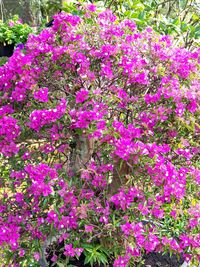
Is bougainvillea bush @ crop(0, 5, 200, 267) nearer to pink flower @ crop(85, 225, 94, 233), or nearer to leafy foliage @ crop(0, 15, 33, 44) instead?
pink flower @ crop(85, 225, 94, 233)

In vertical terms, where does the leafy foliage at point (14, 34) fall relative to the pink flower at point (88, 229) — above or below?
below

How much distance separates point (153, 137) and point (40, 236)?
26.4 inches

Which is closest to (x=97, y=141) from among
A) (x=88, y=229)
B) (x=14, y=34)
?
(x=88, y=229)

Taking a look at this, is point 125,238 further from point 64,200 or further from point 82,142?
point 82,142

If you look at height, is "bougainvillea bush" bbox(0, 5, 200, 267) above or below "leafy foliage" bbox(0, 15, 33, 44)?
above

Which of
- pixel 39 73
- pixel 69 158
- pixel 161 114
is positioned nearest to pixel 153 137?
pixel 161 114

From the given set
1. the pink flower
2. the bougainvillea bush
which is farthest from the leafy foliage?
the pink flower

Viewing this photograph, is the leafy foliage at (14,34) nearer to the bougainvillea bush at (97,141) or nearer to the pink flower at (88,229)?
the bougainvillea bush at (97,141)

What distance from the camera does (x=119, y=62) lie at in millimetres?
1779

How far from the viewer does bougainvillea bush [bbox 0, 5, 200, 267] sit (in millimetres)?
1649

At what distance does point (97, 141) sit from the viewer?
1937mm

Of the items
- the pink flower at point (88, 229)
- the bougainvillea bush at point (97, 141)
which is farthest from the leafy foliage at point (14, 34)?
the pink flower at point (88, 229)

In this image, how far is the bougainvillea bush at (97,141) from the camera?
165cm

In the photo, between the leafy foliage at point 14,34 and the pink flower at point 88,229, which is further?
Answer: the leafy foliage at point 14,34
